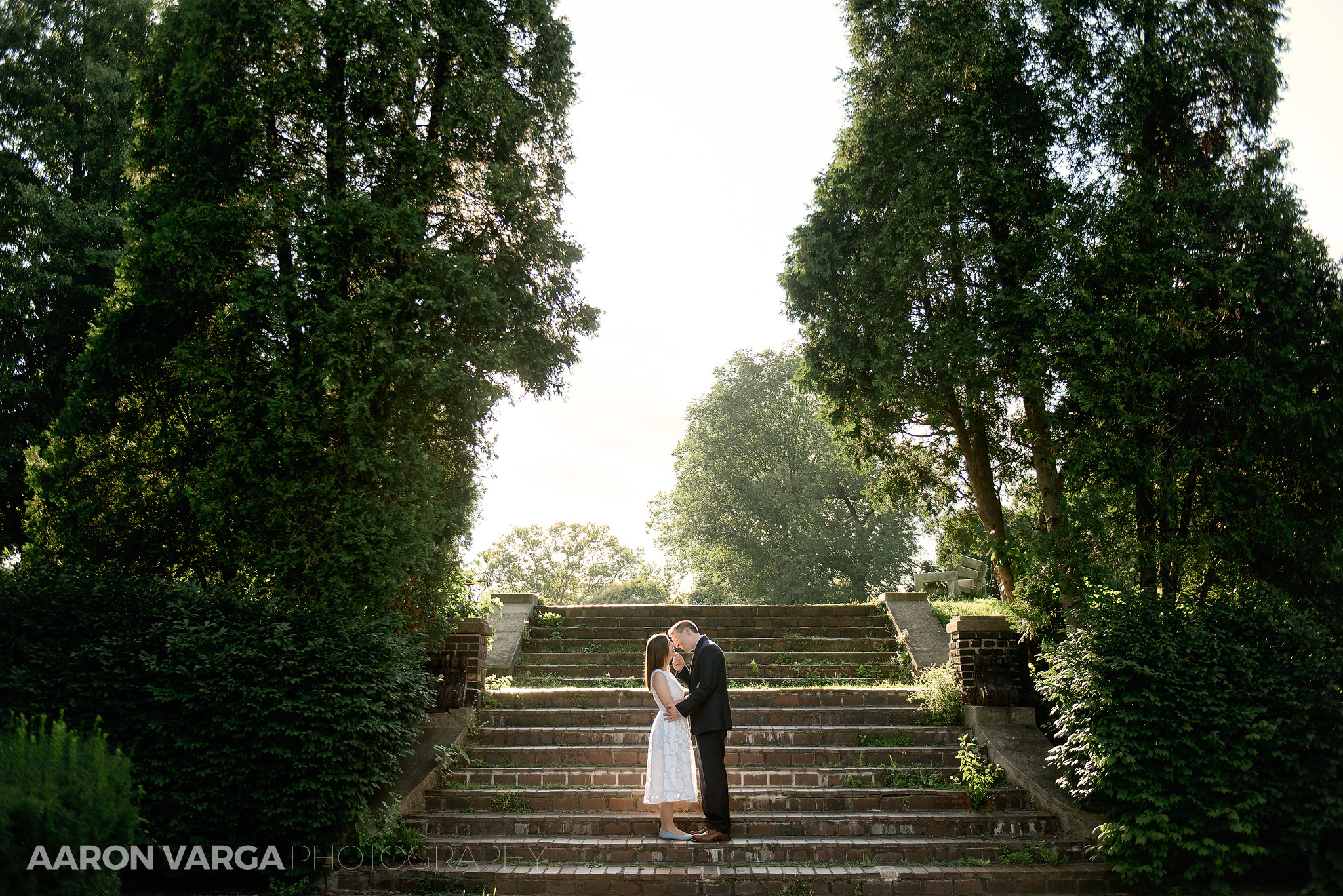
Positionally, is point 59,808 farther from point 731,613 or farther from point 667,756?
point 731,613

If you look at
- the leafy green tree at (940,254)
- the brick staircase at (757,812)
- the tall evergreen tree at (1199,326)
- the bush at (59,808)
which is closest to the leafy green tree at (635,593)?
the leafy green tree at (940,254)

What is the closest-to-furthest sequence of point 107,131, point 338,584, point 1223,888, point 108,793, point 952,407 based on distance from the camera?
point 108,793 < point 1223,888 < point 338,584 < point 952,407 < point 107,131

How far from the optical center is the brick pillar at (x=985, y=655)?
885 cm

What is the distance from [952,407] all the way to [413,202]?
7.91m

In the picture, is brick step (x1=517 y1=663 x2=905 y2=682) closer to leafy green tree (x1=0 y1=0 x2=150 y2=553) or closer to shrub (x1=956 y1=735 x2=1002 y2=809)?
shrub (x1=956 y1=735 x2=1002 y2=809)

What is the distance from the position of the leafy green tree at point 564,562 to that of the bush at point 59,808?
38.6 metres

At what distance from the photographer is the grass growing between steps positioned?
13.0 metres

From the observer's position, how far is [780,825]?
→ 23.2ft

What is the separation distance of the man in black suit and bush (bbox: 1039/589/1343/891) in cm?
310

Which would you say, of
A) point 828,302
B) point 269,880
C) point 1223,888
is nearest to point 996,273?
point 828,302

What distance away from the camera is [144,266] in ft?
29.0

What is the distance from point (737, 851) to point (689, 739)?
0.99 meters

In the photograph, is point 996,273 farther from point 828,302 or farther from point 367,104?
point 367,104

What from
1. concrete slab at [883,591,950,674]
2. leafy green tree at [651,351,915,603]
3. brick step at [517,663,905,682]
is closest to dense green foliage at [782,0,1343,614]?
concrete slab at [883,591,950,674]
